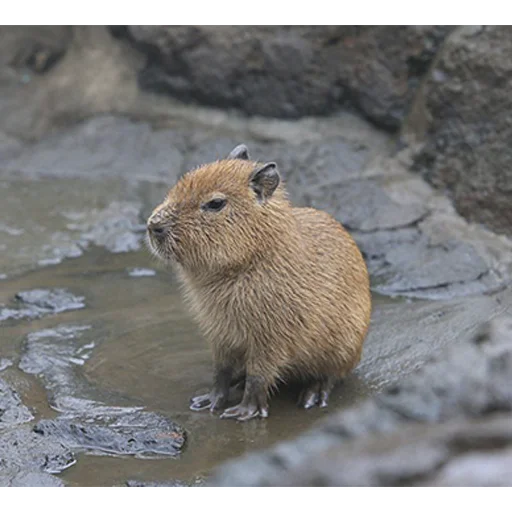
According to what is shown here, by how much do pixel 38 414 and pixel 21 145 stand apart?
17.2ft

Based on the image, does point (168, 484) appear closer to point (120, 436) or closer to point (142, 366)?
point (120, 436)

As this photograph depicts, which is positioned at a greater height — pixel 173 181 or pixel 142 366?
pixel 173 181

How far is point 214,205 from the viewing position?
6031mm

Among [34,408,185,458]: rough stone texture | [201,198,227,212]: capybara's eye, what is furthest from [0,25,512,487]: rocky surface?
[201,198,227,212]: capybara's eye

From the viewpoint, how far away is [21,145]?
424 inches

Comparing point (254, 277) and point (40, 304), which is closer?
point (254, 277)

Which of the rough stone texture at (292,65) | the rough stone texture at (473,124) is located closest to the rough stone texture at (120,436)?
A: the rough stone texture at (473,124)

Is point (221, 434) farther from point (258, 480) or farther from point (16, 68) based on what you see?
point (16, 68)

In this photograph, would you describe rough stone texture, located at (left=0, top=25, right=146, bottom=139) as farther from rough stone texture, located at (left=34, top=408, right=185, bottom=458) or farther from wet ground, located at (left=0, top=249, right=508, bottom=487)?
rough stone texture, located at (left=34, top=408, right=185, bottom=458)

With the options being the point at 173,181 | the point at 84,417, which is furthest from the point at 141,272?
the point at 84,417

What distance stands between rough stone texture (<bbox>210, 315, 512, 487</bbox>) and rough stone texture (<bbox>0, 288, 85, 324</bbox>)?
4938 millimetres

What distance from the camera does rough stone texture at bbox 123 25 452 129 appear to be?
9750 mm

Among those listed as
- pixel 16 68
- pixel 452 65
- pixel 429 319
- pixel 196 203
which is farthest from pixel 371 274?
pixel 16 68

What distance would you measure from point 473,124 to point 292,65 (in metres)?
2.06
